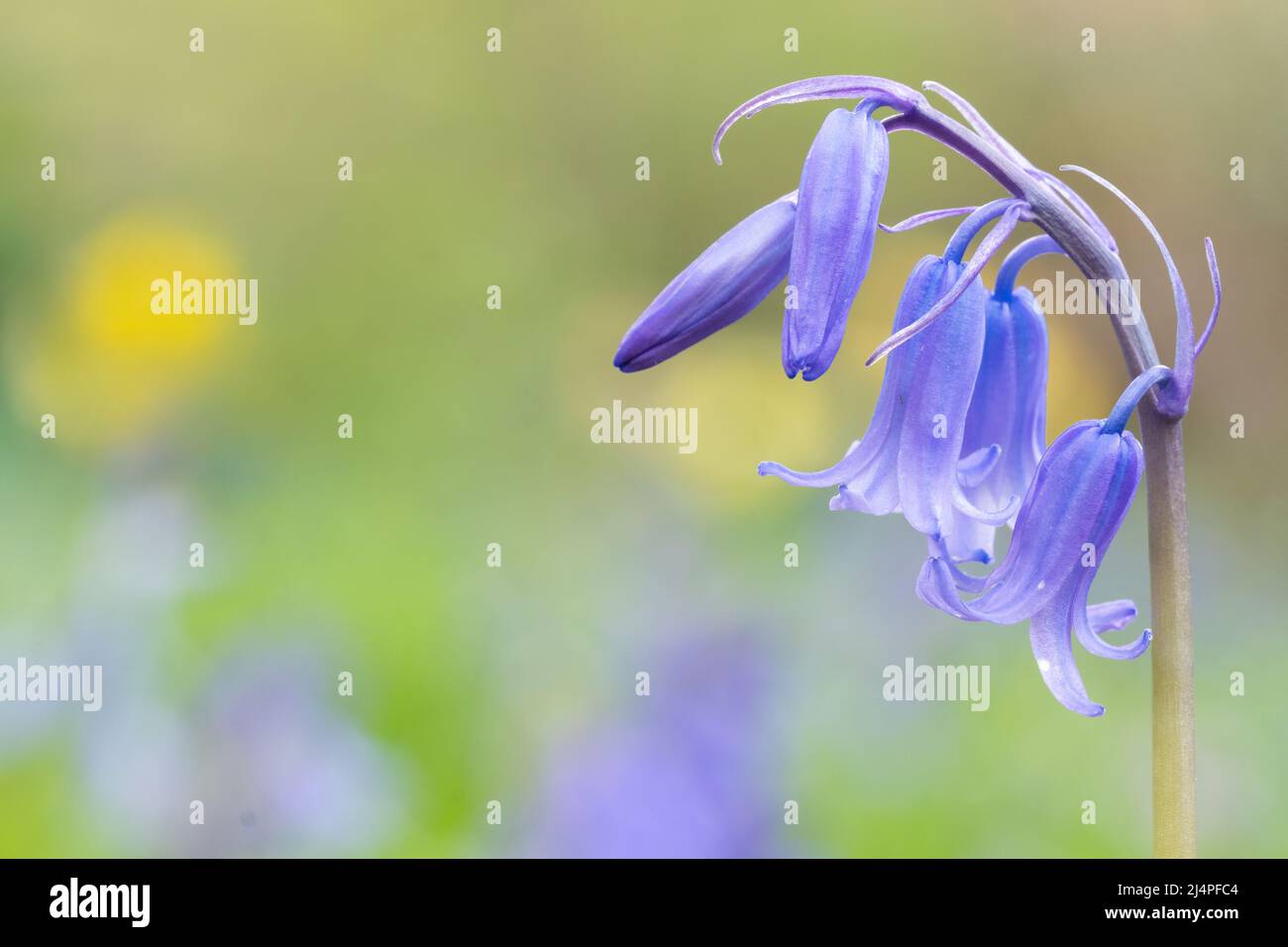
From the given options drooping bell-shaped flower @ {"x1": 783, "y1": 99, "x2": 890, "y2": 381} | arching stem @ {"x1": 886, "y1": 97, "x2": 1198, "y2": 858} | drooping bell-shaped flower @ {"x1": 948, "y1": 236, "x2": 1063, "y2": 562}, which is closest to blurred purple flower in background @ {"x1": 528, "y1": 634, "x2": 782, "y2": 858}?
drooping bell-shaped flower @ {"x1": 948, "y1": 236, "x2": 1063, "y2": 562}

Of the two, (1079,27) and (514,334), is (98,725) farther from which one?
(1079,27)


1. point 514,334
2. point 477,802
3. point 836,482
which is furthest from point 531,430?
point 836,482

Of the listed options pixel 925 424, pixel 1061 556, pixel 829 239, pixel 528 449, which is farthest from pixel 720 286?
pixel 528 449

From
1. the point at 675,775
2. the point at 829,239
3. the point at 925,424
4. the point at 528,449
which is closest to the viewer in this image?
the point at 829,239

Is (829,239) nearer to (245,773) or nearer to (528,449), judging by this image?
(245,773)

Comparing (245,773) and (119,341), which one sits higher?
(119,341)

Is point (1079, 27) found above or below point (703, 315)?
above
